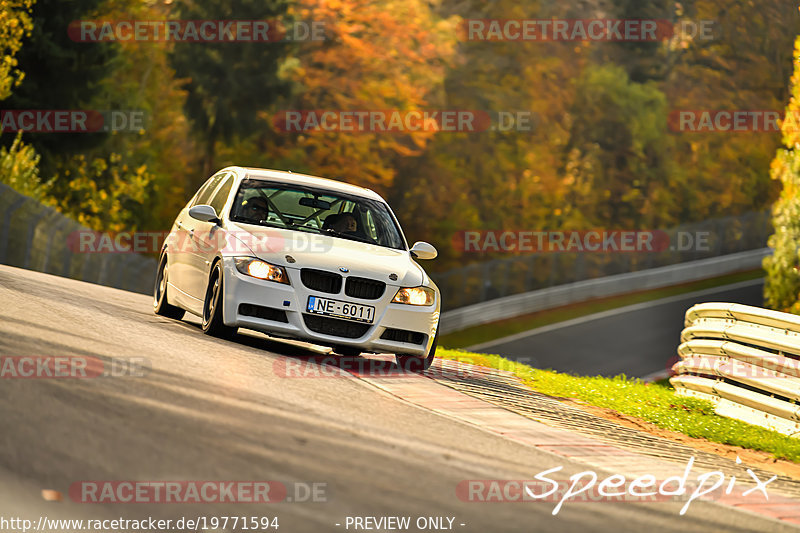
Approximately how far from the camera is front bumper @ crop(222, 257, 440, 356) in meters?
9.84

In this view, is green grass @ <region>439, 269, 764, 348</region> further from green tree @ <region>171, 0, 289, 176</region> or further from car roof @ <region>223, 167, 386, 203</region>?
car roof @ <region>223, 167, 386, 203</region>

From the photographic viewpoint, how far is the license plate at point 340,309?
390 inches

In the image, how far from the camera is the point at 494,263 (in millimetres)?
45875

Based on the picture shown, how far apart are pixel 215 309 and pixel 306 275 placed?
1003mm

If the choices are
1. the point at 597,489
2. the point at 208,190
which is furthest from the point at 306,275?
the point at 597,489

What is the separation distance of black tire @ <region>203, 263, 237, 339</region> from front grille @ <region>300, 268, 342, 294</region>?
0.79 metres

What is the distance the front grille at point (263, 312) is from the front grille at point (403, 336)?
38.6 inches

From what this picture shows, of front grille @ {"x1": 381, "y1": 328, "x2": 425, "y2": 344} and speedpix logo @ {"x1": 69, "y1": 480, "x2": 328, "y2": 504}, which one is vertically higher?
front grille @ {"x1": 381, "y1": 328, "x2": 425, "y2": 344}

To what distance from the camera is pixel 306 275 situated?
996cm

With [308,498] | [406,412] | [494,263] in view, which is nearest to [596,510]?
[308,498]

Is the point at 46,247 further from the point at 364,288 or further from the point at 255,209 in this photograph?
the point at 364,288

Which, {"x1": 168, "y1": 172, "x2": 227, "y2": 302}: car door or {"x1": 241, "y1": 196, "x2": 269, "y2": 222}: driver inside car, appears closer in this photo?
{"x1": 241, "y1": 196, "x2": 269, "y2": 222}: driver inside car

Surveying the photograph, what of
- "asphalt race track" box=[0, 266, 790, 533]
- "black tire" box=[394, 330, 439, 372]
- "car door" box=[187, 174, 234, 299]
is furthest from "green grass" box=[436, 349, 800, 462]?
"car door" box=[187, 174, 234, 299]

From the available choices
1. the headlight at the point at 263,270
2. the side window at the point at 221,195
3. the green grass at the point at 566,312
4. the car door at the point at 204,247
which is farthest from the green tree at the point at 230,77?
the headlight at the point at 263,270
